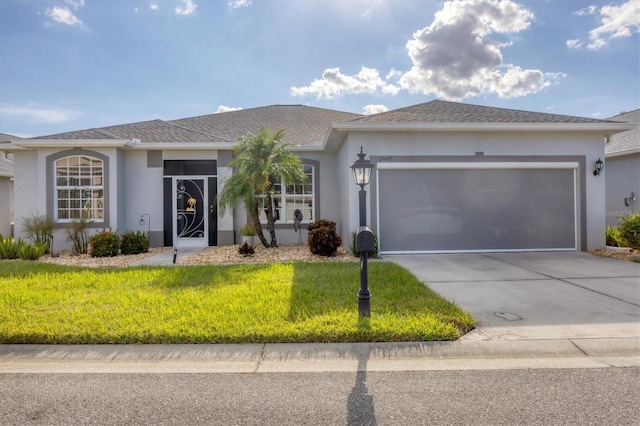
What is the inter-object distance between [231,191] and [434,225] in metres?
5.76

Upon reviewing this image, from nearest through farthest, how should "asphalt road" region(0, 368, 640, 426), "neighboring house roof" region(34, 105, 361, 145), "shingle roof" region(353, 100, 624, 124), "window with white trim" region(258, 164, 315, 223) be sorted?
"asphalt road" region(0, 368, 640, 426)
"shingle roof" region(353, 100, 624, 124)
"neighboring house roof" region(34, 105, 361, 145)
"window with white trim" region(258, 164, 315, 223)

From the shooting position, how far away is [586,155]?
9.54 m

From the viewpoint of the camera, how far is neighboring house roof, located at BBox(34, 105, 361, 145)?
1134 cm

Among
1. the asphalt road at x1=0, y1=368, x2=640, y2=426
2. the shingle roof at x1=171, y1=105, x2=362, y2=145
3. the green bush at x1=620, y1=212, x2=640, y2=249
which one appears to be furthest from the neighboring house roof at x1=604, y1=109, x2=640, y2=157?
the asphalt road at x1=0, y1=368, x2=640, y2=426

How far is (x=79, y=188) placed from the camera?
10.6m

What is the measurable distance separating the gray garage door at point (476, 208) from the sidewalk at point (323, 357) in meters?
5.62

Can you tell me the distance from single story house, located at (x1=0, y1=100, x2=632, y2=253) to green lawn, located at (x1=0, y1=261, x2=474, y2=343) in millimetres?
3138

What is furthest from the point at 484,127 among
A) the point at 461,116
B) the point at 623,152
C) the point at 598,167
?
the point at 623,152

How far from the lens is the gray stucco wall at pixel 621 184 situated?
39.0ft

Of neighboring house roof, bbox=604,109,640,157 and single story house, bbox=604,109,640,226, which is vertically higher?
neighboring house roof, bbox=604,109,640,157

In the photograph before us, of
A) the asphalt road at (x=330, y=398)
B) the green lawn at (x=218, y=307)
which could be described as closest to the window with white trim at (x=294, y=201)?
the green lawn at (x=218, y=307)

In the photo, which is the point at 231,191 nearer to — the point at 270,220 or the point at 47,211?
the point at 270,220

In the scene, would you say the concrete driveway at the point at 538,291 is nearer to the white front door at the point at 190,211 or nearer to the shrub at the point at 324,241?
the shrub at the point at 324,241

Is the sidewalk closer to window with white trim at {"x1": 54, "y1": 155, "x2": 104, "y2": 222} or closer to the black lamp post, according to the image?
the black lamp post
